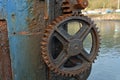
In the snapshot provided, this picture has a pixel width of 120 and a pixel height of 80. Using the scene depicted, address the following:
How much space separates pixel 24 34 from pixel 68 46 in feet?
1.73

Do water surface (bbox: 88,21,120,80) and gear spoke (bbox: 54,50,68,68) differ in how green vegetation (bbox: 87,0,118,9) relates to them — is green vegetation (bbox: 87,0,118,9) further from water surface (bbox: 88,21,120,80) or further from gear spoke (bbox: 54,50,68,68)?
gear spoke (bbox: 54,50,68,68)

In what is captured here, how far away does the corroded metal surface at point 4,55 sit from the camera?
11.8 feet

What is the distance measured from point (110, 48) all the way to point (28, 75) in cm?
987

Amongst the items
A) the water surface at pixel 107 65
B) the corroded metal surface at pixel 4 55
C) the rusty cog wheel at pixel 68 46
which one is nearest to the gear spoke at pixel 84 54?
the rusty cog wheel at pixel 68 46

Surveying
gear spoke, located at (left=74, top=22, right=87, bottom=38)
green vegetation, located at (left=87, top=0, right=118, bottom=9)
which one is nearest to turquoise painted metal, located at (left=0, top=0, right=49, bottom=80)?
gear spoke, located at (left=74, top=22, right=87, bottom=38)

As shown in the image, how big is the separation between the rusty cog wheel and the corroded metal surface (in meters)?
0.43

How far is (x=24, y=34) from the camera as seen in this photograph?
3.64 meters

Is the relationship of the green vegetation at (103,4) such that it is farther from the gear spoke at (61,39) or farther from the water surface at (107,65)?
the gear spoke at (61,39)

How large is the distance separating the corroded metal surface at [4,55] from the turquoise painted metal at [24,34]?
4 cm

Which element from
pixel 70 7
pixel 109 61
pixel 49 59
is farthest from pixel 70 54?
pixel 109 61

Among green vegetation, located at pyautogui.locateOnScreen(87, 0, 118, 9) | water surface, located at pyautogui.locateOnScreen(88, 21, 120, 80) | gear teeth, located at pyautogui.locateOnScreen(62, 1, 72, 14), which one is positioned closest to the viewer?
gear teeth, located at pyautogui.locateOnScreen(62, 1, 72, 14)

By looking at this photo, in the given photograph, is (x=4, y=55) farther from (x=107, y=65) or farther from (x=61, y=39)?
(x=107, y=65)

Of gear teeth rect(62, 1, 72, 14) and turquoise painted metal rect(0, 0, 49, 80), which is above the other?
gear teeth rect(62, 1, 72, 14)

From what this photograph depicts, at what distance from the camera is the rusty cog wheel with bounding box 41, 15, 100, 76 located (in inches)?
139
